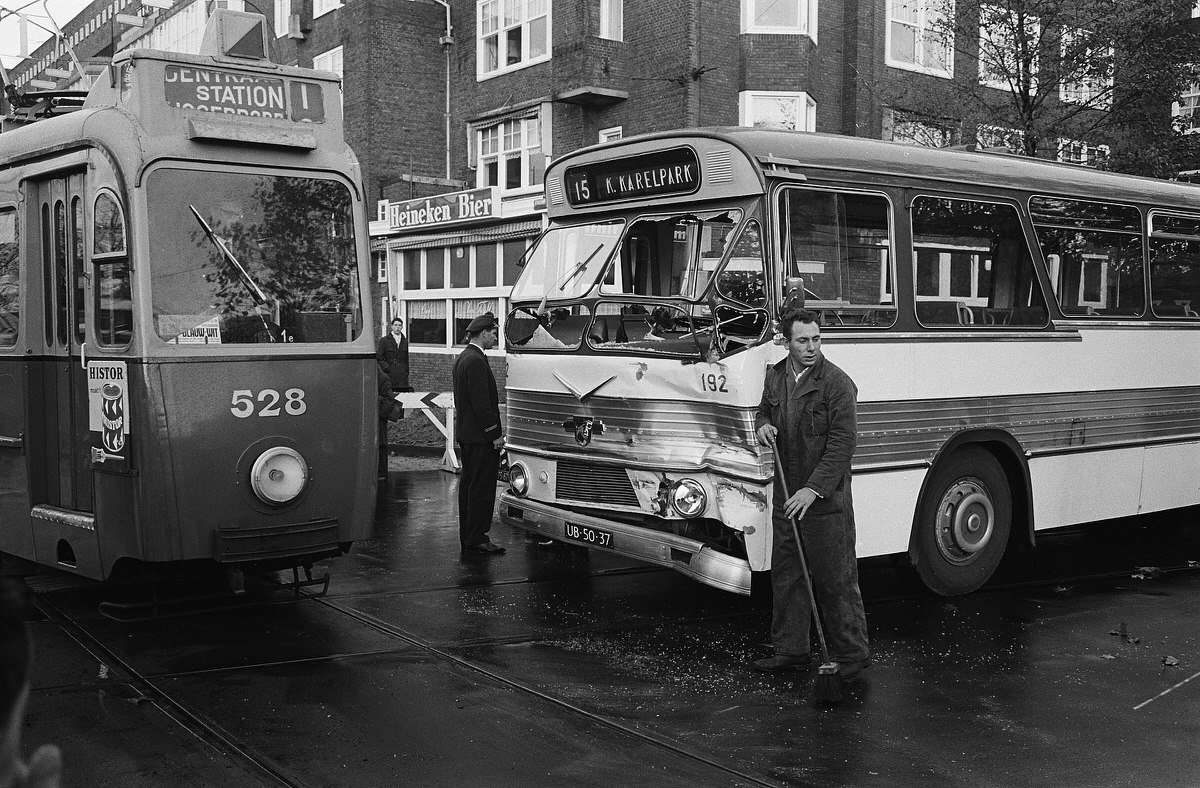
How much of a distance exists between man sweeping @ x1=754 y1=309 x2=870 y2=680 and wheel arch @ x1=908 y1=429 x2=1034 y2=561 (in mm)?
1866

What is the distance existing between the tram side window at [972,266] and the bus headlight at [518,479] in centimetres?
299

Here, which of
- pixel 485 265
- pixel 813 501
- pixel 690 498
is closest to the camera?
pixel 813 501

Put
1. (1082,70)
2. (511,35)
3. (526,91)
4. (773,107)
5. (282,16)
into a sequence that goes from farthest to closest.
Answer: (282,16)
(511,35)
(526,91)
(773,107)
(1082,70)

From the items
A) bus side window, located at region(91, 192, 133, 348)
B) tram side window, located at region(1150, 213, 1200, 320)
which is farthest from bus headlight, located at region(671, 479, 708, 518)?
tram side window, located at region(1150, 213, 1200, 320)

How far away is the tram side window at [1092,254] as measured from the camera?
9383mm

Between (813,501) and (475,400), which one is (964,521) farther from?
(475,400)

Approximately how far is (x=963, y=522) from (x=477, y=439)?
155 inches

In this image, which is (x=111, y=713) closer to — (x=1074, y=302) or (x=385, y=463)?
(x=1074, y=302)

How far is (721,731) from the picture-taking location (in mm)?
5906

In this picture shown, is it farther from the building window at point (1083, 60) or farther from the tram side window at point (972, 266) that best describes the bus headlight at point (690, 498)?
the building window at point (1083, 60)

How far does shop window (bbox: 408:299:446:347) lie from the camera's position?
2756 centimetres

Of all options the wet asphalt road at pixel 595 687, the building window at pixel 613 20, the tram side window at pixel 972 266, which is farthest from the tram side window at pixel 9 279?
the building window at pixel 613 20

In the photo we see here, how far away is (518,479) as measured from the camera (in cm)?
922

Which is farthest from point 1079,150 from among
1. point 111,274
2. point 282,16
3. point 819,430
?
point 282,16
